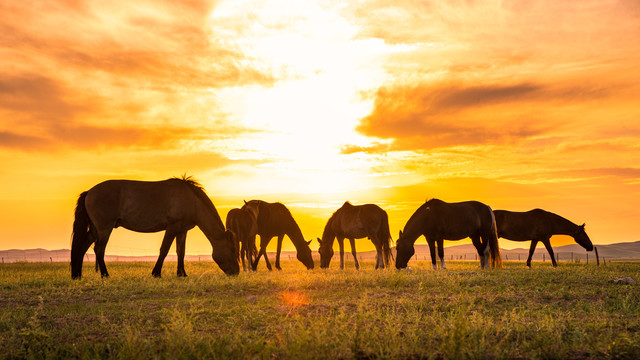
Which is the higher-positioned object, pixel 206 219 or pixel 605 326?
pixel 206 219

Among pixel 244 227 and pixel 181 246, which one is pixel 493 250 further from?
pixel 181 246

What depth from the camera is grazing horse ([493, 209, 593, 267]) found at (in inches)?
1171

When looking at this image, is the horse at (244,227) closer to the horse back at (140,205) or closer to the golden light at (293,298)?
the horse back at (140,205)

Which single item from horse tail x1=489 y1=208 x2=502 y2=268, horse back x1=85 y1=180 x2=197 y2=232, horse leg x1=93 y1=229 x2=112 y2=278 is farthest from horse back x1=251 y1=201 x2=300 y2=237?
horse tail x1=489 y1=208 x2=502 y2=268

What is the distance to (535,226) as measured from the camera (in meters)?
29.7

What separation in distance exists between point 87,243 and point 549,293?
1513cm

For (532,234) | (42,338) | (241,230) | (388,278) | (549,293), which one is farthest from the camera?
A: (532,234)

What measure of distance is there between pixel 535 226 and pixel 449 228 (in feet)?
32.4

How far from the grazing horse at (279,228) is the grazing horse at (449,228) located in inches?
193

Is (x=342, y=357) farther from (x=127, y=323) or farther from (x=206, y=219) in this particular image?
(x=206, y=219)

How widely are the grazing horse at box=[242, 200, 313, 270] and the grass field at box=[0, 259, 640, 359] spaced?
28.0 ft

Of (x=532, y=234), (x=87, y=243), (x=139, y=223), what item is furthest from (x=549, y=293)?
(x=532, y=234)

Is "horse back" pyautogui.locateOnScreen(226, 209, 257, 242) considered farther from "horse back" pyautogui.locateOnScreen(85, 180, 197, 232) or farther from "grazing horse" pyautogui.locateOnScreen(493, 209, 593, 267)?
"grazing horse" pyautogui.locateOnScreen(493, 209, 593, 267)

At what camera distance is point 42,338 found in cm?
809
